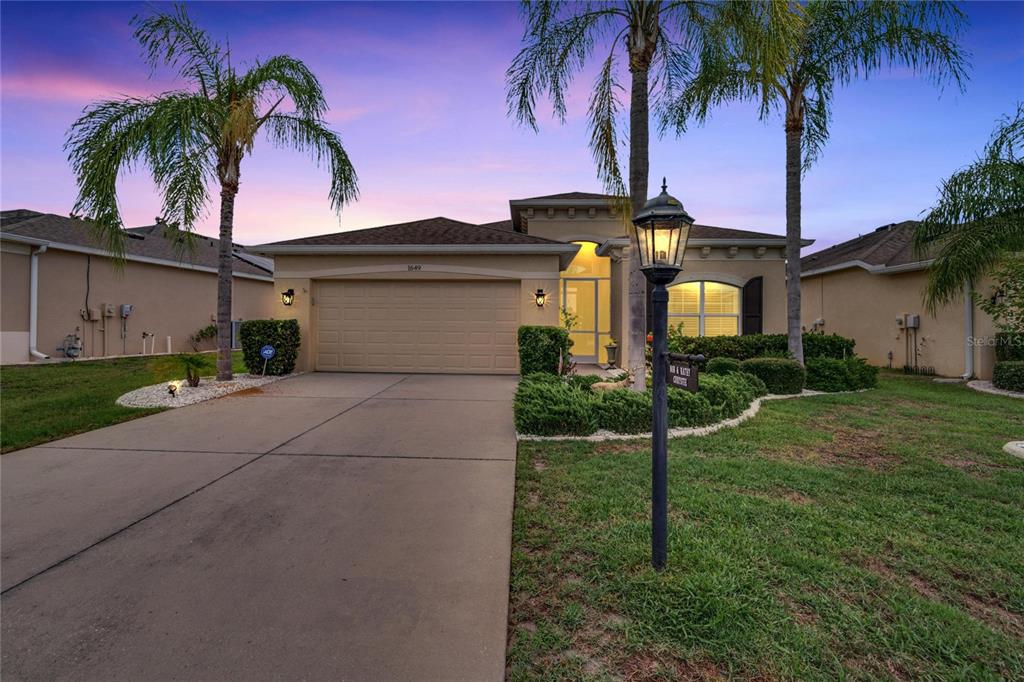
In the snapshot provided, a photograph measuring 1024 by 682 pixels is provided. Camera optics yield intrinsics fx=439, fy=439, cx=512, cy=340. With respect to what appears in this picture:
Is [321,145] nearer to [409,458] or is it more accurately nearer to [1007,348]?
[409,458]

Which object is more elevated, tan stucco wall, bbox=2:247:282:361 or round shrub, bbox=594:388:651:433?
tan stucco wall, bbox=2:247:282:361

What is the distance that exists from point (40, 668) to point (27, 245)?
1579cm

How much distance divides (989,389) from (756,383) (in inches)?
213

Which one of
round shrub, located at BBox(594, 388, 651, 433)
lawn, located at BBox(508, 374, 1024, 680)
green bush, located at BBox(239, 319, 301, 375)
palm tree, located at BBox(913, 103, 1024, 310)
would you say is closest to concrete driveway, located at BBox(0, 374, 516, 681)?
lawn, located at BBox(508, 374, 1024, 680)

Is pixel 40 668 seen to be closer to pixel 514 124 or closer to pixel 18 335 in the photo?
pixel 514 124

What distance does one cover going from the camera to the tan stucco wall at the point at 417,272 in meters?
11.1

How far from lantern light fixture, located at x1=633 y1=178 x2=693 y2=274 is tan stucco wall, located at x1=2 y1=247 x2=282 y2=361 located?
431 inches

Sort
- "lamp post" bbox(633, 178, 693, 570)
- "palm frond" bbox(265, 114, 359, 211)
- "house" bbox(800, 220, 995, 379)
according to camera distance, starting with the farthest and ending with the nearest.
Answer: "house" bbox(800, 220, 995, 379) < "palm frond" bbox(265, 114, 359, 211) < "lamp post" bbox(633, 178, 693, 570)

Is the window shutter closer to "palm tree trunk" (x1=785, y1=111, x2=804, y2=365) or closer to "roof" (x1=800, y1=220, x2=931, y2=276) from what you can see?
"palm tree trunk" (x1=785, y1=111, x2=804, y2=365)

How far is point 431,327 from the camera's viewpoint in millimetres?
11250

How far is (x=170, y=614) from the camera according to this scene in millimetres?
2146

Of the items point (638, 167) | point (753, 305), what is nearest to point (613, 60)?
point (638, 167)

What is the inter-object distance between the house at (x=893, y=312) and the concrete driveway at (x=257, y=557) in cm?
1084

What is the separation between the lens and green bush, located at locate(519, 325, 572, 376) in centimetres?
984
